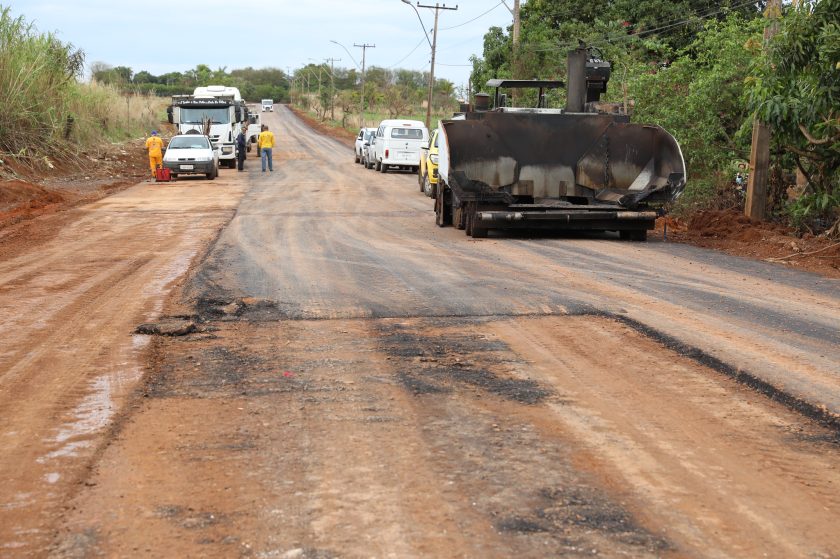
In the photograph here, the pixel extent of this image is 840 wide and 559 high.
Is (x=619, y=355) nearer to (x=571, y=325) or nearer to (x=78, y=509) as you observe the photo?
(x=571, y=325)

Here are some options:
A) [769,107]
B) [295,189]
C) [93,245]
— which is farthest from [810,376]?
[295,189]

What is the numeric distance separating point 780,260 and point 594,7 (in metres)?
34.7

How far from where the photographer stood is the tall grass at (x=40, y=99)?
94.2ft

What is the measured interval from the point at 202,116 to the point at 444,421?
34.8 metres

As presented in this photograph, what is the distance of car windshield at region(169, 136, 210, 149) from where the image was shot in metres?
31.8

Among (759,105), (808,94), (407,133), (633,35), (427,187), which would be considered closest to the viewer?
(808,94)

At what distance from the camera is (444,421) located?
5.47 m

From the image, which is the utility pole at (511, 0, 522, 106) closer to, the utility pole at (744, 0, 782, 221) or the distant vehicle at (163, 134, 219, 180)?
the distant vehicle at (163, 134, 219, 180)

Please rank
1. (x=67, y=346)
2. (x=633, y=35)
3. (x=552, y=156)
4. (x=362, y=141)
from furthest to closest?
(x=362, y=141) < (x=633, y=35) < (x=552, y=156) < (x=67, y=346)

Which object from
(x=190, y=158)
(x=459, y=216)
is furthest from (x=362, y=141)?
(x=459, y=216)

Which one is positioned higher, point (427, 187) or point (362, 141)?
point (362, 141)

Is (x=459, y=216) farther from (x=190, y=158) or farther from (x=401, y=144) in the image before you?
(x=401, y=144)

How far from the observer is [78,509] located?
423cm

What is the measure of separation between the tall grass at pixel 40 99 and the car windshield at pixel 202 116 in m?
3.49
